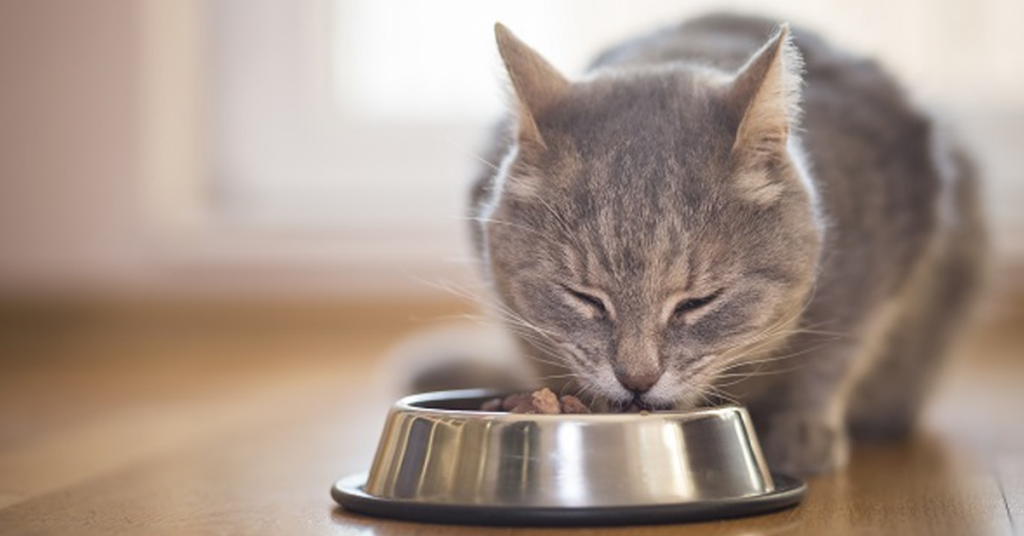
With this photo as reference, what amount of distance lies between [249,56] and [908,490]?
2.91m

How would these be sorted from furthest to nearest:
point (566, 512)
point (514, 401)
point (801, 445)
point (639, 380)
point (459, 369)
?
point (459, 369) < point (801, 445) < point (514, 401) < point (639, 380) < point (566, 512)

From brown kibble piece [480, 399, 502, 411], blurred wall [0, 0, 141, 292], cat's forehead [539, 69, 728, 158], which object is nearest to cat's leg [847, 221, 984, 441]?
cat's forehead [539, 69, 728, 158]

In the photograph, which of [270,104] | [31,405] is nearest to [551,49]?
[270,104]

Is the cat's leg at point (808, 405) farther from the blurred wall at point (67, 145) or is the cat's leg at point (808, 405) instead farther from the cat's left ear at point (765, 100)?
the blurred wall at point (67, 145)

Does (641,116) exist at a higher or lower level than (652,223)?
higher

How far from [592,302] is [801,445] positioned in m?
0.47

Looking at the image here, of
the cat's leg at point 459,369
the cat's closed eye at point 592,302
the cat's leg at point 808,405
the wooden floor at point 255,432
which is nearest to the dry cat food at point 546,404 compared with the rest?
the cat's closed eye at point 592,302

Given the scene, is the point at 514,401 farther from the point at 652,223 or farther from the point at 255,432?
the point at 255,432

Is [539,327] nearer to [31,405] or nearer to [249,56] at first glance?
[31,405]

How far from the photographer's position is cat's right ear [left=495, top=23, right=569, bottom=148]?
1818mm

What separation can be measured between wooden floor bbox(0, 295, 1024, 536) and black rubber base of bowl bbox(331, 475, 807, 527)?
0.01 m

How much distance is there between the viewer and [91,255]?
420cm

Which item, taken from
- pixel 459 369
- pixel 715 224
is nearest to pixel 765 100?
pixel 715 224

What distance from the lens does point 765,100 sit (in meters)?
1.72
